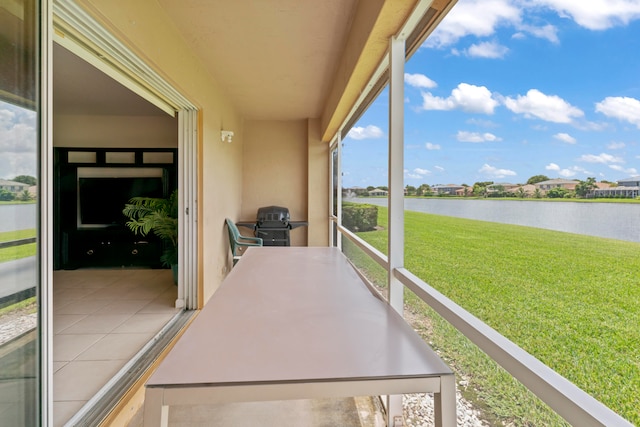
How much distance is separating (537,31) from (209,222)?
3.11 m

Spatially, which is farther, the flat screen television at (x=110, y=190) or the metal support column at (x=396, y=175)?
the flat screen television at (x=110, y=190)

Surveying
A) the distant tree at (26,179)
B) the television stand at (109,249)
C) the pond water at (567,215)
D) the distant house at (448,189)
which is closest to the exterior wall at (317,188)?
the television stand at (109,249)

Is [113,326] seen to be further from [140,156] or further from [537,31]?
[537,31]

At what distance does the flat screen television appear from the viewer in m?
4.57

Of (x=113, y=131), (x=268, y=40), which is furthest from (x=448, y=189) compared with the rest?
(x=113, y=131)

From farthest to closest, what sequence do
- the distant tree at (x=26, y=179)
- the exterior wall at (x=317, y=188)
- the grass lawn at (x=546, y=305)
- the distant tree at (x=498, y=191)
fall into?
the exterior wall at (x=317, y=188), the distant tree at (x=26, y=179), the distant tree at (x=498, y=191), the grass lawn at (x=546, y=305)

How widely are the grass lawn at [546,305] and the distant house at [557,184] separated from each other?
0.12m

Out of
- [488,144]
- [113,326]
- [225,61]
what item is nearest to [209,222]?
[113,326]

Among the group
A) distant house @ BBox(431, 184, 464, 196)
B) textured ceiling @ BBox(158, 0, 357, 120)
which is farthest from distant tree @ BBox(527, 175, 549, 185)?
textured ceiling @ BBox(158, 0, 357, 120)

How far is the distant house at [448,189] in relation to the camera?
121cm

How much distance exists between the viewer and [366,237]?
8.90 feet

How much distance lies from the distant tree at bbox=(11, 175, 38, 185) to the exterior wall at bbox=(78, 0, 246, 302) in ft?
2.71

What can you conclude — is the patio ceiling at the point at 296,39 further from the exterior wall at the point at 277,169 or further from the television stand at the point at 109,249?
the television stand at the point at 109,249

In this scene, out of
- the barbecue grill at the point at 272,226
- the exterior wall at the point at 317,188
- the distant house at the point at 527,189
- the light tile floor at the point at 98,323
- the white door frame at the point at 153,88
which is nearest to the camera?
the distant house at the point at 527,189
